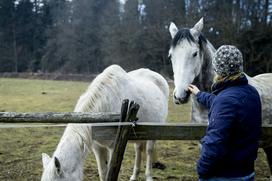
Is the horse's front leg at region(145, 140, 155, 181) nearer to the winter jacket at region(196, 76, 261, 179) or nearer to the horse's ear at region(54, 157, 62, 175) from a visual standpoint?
the horse's ear at region(54, 157, 62, 175)

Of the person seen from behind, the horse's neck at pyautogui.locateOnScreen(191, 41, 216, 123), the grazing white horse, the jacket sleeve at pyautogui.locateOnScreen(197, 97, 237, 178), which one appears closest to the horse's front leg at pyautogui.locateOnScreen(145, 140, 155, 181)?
the grazing white horse

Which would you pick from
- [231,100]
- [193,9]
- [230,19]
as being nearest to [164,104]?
[231,100]

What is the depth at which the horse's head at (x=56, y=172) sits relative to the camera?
2957 millimetres

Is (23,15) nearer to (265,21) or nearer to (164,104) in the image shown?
(265,21)

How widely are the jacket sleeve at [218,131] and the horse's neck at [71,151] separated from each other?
149cm

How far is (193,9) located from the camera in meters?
24.3

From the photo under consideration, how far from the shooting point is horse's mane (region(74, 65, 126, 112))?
3.74 meters

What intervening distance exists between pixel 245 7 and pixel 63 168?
2309 cm

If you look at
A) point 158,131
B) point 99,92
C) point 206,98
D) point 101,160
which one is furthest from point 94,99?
point 206,98

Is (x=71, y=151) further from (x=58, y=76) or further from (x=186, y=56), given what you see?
Result: (x=58, y=76)

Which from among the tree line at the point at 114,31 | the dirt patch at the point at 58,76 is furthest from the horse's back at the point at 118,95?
the dirt patch at the point at 58,76

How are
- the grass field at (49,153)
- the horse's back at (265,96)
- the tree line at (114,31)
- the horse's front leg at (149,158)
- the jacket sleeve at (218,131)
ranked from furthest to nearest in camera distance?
the tree line at (114,31), the grass field at (49,153), the horse's front leg at (149,158), the horse's back at (265,96), the jacket sleeve at (218,131)

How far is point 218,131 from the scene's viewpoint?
6.84 ft

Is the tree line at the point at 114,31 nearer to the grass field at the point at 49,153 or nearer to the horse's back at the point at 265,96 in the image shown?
the grass field at the point at 49,153
